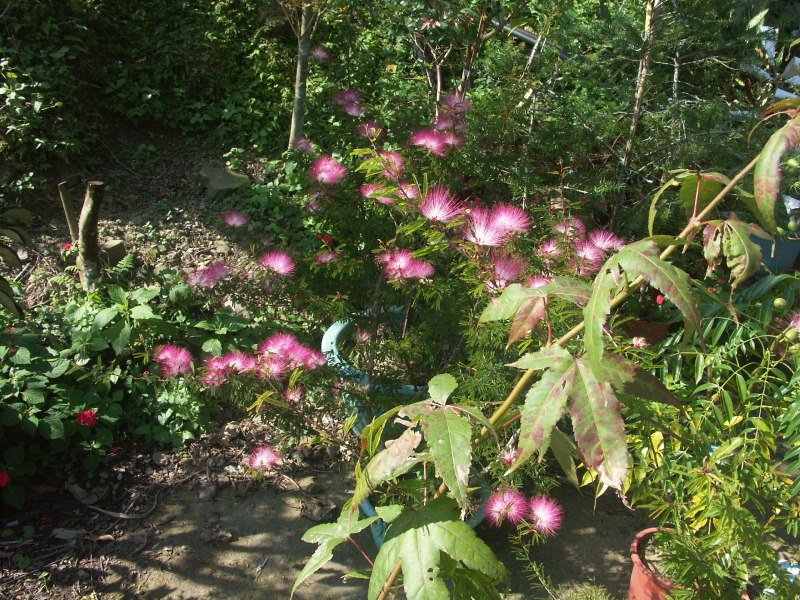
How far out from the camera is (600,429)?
740mm

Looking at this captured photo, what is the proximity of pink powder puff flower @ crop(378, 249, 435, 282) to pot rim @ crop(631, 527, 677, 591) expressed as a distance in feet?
3.60

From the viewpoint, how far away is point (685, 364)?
112 inches

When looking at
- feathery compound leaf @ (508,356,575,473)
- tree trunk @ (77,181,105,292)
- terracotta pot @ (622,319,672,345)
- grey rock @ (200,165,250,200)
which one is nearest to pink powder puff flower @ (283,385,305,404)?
feathery compound leaf @ (508,356,575,473)

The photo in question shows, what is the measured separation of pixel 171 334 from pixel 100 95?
2653 millimetres

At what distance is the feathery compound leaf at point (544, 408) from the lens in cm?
75

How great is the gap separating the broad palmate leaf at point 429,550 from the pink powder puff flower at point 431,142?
1.61m

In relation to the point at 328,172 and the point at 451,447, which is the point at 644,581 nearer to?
the point at 451,447

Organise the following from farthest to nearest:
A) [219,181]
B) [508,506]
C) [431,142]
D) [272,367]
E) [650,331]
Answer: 1. [219,181]
2. [650,331]
3. [431,142]
4. [508,506]
5. [272,367]

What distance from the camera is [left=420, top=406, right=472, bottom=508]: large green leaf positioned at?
2.51 feet

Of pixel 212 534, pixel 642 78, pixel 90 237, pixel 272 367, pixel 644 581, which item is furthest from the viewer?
pixel 642 78

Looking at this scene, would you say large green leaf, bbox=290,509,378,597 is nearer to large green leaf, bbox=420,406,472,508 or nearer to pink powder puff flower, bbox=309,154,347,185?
large green leaf, bbox=420,406,472,508

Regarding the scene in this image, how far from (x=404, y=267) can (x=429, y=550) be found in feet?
3.80

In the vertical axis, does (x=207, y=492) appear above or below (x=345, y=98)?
below

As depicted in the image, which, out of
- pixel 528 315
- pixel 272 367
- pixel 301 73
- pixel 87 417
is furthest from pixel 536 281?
pixel 301 73
